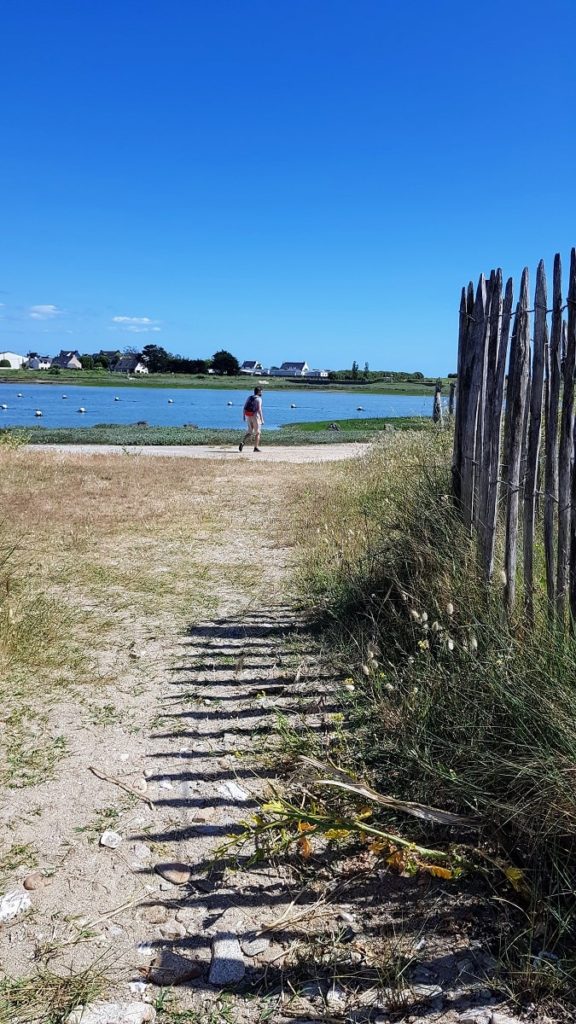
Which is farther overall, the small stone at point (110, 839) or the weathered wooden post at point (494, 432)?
the weathered wooden post at point (494, 432)

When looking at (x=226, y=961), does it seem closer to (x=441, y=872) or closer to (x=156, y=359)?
(x=441, y=872)

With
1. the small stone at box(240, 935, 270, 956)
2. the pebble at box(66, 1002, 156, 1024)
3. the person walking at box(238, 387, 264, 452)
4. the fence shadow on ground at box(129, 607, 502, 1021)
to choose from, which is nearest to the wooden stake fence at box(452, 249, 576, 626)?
the fence shadow on ground at box(129, 607, 502, 1021)

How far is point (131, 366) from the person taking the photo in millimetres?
142000

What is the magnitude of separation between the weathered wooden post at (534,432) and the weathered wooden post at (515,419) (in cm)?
8

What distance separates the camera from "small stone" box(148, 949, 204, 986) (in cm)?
228

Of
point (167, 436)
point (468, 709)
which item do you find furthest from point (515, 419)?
point (167, 436)

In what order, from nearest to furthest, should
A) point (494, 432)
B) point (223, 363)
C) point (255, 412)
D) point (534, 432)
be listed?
point (534, 432)
point (494, 432)
point (255, 412)
point (223, 363)

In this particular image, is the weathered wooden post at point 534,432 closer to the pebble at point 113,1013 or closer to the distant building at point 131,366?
the pebble at point 113,1013

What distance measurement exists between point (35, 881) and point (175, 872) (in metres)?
0.52

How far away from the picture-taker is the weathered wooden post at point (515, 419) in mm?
3730

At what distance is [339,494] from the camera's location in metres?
10.8

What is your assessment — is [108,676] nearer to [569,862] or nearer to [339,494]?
Answer: [569,862]

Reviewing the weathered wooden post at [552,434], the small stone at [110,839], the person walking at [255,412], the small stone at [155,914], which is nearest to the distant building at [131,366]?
the person walking at [255,412]

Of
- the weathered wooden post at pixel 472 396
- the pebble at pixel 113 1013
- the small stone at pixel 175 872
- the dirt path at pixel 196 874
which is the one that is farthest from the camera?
the weathered wooden post at pixel 472 396
